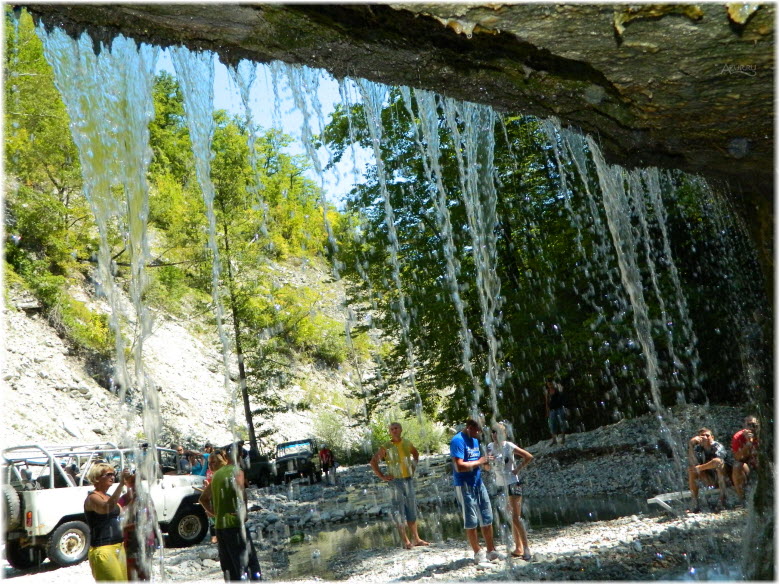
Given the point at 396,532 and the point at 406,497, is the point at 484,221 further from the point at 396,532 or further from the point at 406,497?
the point at 406,497

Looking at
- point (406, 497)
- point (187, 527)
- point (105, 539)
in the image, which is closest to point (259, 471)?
point (187, 527)

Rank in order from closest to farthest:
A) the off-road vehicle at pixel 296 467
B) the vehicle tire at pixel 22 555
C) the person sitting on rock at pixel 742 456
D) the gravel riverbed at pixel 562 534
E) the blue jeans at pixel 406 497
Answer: the gravel riverbed at pixel 562 534 < the person sitting on rock at pixel 742 456 < the blue jeans at pixel 406 497 < the vehicle tire at pixel 22 555 < the off-road vehicle at pixel 296 467

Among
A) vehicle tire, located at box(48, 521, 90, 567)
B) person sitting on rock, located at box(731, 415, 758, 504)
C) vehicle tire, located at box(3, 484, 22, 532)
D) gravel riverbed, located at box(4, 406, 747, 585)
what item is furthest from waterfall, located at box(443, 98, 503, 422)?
vehicle tire, located at box(3, 484, 22, 532)

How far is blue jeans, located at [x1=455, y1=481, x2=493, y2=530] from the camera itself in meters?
7.99

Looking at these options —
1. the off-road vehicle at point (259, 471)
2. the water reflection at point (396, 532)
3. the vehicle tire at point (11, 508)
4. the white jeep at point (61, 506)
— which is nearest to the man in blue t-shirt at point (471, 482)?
the water reflection at point (396, 532)

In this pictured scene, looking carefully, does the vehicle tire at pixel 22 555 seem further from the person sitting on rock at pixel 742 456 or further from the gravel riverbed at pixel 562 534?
the person sitting on rock at pixel 742 456

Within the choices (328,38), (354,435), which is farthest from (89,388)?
(328,38)

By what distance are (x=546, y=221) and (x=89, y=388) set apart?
19215 millimetres

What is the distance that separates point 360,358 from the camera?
2194 inches

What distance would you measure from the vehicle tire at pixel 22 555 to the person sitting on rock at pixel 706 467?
32.7 feet

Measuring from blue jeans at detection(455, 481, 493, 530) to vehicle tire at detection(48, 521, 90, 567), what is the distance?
6.38 metres

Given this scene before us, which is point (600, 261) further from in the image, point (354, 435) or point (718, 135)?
point (354, 435)

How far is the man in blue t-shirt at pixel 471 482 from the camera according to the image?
791 cm

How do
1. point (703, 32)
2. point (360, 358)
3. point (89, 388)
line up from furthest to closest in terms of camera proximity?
point (360, 358)
point (89, 388)
point (703, 32)
